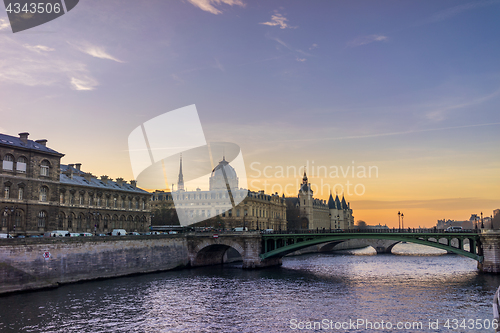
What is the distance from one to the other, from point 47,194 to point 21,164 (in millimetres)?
6462

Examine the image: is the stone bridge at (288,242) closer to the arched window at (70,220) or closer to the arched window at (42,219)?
the arched window at (70,220)

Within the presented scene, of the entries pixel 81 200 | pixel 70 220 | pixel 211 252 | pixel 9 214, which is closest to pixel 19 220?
pixel 9 214

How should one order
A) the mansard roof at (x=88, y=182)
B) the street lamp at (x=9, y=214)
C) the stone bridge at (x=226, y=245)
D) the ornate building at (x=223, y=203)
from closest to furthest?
1. the street lamp at (x=9, y=214)
2. the mansard roof at (x=88, y=182)
3. the stone bridge at (x=226, y=245)
4. the ornate building at (x=223, y=203)

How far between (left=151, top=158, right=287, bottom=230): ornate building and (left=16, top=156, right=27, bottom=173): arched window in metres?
69.5

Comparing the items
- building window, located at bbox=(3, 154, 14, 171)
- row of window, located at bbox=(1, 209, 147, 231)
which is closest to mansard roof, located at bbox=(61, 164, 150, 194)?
row of window, located at bbox=(1, 209, 147, 231)

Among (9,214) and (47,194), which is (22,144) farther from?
(9,214)

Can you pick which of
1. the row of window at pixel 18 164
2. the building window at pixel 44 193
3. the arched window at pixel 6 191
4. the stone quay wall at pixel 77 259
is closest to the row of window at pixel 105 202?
the building window at pixel 44 193

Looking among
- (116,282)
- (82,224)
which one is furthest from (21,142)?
(116,282)

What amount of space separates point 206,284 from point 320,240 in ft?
84.4

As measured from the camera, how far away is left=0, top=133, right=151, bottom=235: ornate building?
5916 centimetres

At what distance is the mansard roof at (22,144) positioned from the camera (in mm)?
59194

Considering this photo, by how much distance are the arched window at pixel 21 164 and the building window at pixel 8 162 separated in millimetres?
802

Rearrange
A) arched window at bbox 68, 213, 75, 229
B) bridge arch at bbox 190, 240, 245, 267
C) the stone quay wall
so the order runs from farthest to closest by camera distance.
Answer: bridge arch at bbox 190, 240, 245, 267 → arched window at bbox 68, 213, 75, 229 → the stone quay wall

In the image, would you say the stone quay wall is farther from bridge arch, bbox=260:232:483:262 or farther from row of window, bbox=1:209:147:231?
bridge arch, bbox=260:232:483:262
